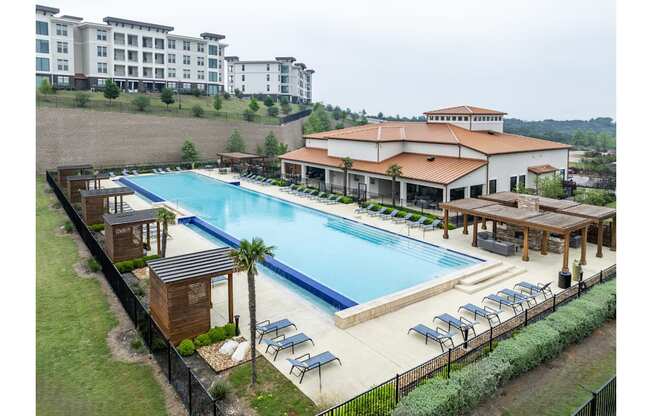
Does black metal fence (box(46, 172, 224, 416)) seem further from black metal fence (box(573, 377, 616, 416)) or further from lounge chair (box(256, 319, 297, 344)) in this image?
black metal fence (box(573, 377, 616, 416))

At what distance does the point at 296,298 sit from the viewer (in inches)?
642

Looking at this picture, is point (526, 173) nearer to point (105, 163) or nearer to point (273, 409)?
point (273, 409)

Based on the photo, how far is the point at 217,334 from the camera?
12867 mm

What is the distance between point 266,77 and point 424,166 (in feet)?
246

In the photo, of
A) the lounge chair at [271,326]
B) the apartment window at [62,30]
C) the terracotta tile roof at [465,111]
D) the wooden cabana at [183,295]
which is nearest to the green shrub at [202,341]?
the wooden cabana at [183,295]

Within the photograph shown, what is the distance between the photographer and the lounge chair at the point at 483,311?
1413 centimetres

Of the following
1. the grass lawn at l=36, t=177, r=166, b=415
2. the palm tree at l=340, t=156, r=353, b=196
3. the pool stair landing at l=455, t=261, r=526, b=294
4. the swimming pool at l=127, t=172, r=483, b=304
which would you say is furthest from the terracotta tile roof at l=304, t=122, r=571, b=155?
the grass lawn at l=36, t=177, r=166, b=415

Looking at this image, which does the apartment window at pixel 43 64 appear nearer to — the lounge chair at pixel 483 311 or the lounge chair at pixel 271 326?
the lounge chair at pixel 271 326

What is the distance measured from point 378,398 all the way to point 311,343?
356 cm

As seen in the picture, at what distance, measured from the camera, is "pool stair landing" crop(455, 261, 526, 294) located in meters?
17.1

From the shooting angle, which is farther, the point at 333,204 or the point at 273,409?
the point at 333,204

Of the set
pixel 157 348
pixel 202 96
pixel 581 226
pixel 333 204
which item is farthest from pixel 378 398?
pixel 202 96

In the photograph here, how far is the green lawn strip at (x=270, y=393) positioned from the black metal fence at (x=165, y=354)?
776 millimetres

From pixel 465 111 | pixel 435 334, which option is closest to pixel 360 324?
pixel 435 334
